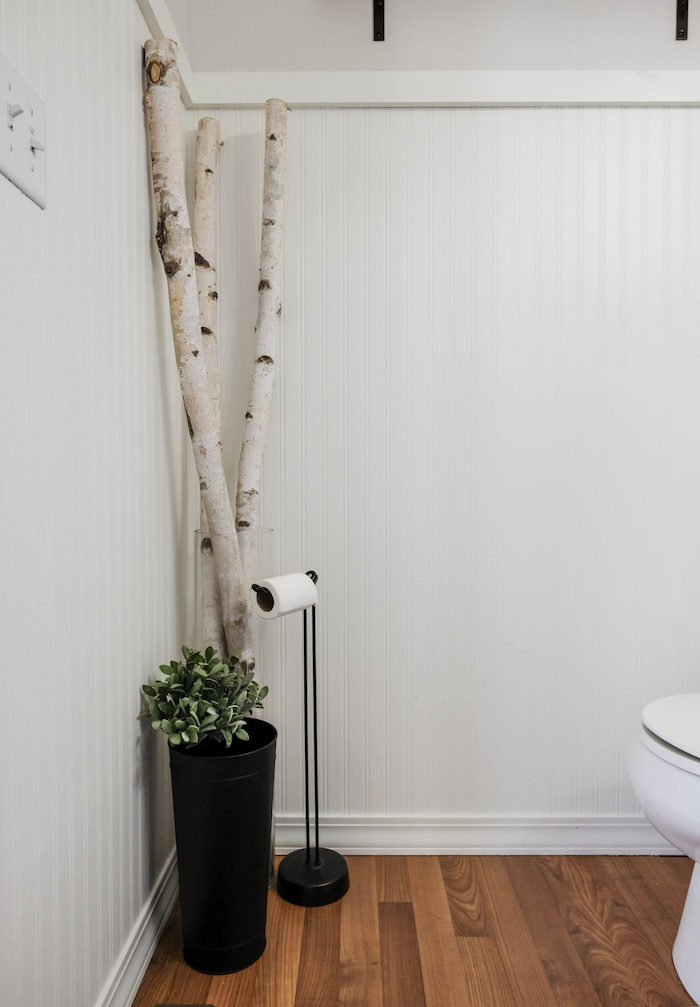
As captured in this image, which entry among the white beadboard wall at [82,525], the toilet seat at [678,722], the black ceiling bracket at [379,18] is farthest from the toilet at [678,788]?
the black ceiling bracket at [379,18]

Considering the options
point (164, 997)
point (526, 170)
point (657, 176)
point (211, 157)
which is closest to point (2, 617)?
point (164, 997)

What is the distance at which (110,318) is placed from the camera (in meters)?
1.35

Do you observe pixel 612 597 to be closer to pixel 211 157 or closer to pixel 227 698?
pixel 227 698

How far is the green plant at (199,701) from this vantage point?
1440 mm

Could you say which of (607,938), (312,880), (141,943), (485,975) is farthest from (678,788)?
(141,943)

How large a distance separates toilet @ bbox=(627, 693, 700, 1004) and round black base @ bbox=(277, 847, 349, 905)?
2.44ft

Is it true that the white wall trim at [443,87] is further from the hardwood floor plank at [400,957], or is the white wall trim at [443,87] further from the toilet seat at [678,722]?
the hardwood floor plank at [400,957]

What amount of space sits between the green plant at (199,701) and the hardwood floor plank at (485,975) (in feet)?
2.19

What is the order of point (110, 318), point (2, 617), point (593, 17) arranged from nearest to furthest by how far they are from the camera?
point (2, 617)
point (110, 318)
point (593, 17)

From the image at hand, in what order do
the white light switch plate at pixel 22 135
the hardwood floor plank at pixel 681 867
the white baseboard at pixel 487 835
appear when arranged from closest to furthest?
1. the white light switch plate at pixel 22 135
2. the hardwood floor plank at pixel 681 867
3. the white baseboard at pixel 487 835

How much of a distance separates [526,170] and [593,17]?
1.41 ft

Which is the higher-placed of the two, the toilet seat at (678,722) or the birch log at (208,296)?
the birch log at (208,296)

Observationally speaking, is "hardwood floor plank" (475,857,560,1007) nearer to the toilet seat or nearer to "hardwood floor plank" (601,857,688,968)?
"hardwood floor plank" (601,857,688,968)

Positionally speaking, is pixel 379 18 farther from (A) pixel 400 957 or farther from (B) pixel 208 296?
(A) pixel 400 957
